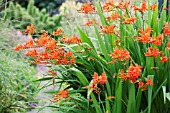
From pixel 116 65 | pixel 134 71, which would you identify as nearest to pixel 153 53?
pixel 134 71

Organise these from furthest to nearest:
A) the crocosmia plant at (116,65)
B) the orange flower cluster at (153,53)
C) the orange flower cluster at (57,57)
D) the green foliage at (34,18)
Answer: the green foliage at (34,18) < the orange flower cluster at (57,57) < the crocosmia plant at (116,65) < the orange flower cluster at (153,53)

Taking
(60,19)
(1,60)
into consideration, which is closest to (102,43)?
(1,60)

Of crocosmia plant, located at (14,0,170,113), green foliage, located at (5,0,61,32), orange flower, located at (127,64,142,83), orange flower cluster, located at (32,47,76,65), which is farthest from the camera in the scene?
green foliage, located at (5,0,61,32)

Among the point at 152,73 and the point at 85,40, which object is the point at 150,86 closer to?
the point at 152,73

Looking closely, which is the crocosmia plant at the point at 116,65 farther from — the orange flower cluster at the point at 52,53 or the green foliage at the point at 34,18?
the green foliage at the point at 34,18

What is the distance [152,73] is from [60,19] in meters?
9.84

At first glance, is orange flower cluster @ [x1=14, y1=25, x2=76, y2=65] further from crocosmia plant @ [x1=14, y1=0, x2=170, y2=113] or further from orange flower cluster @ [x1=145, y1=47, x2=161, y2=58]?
orange flower cluster @ [x1=145, y1=47, x2=161, y2=58]

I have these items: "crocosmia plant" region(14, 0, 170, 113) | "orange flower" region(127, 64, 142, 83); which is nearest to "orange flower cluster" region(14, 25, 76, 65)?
"crocosmia plant" region(14, 0, 170, 113)

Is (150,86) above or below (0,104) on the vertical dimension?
above

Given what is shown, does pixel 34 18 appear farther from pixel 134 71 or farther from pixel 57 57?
pixel 134 71

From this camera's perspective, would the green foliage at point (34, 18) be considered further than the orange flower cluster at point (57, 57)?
Yes

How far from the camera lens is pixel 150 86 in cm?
296

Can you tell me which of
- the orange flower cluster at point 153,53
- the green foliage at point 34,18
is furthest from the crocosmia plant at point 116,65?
the green foliage at point 34,18

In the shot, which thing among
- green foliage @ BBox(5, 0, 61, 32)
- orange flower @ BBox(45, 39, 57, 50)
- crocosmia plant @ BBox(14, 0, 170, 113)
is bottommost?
green foliage @ BBox(5, 0, 61, 32)
